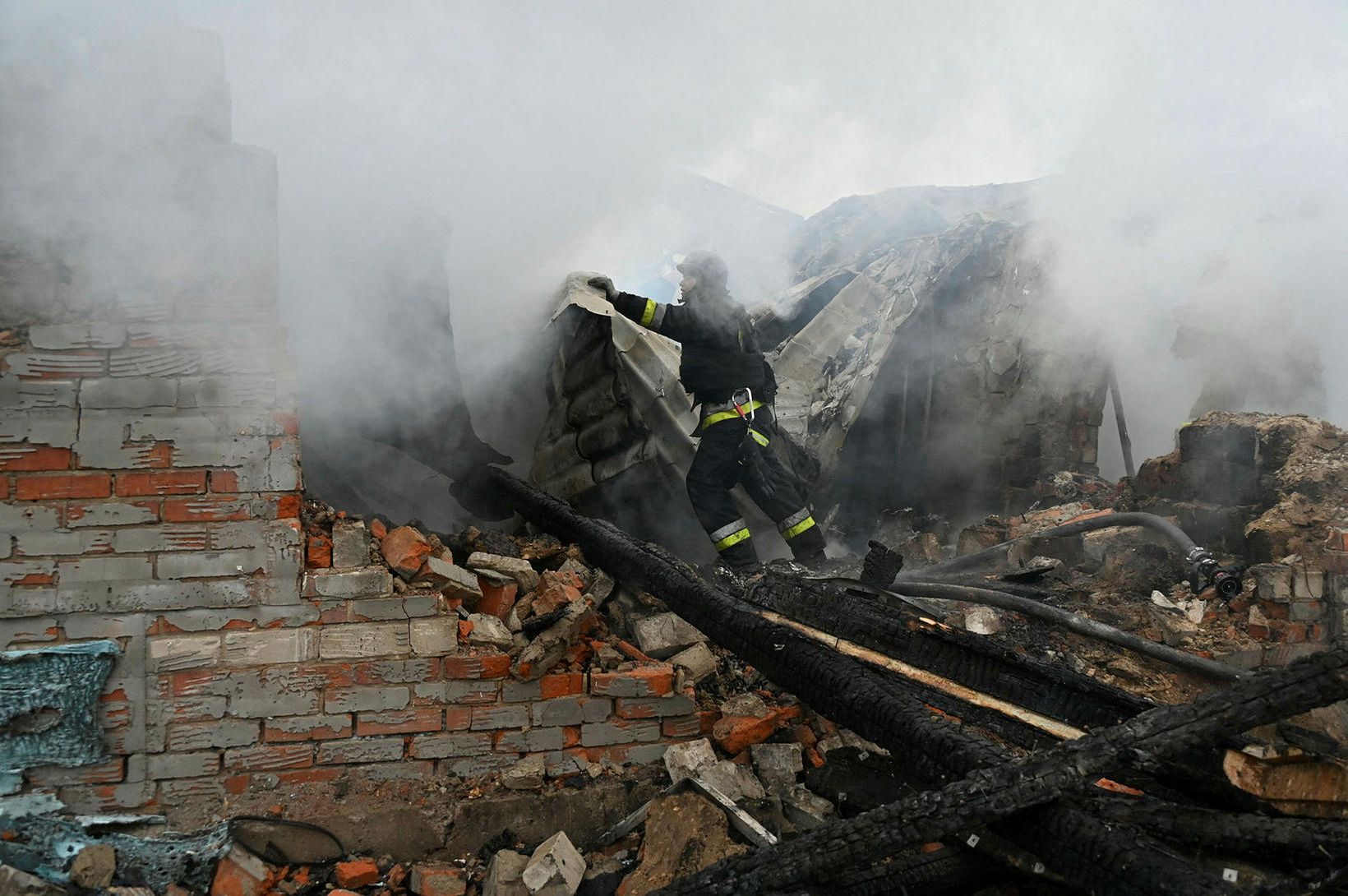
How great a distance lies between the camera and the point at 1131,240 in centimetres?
770

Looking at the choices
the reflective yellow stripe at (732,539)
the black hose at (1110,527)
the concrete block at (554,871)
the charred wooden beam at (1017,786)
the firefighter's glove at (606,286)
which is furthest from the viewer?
the reflective yellow stripe at (732,539)

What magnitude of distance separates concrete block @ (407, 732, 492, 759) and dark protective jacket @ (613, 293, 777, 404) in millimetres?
3004

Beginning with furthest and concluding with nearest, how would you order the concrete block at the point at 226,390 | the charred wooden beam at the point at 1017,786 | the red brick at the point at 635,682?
1. the red brick at the point at 635,682
2. the concrete block at the point at 226,390
3. the charred wooden beam at the point at 1017,786

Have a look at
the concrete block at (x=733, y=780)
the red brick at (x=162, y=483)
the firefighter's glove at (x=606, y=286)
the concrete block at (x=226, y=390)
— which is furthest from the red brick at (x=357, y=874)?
the firefighter's glove at (x=606, y=286)

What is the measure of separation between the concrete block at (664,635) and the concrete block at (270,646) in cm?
124

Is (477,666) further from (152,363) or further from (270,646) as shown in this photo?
(152,363)

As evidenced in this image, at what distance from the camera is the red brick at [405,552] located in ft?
10.0

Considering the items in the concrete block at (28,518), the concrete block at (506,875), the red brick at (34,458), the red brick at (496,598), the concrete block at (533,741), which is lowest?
the concrete block at (506,875)

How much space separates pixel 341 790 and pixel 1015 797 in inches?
89.4

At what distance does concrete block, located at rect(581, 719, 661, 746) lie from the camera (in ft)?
10.3

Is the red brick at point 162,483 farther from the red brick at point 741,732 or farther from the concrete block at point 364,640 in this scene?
the red brick at point 741,732

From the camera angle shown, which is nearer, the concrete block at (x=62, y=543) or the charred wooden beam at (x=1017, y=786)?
the charred wooden beam at (x=1017, y=786)

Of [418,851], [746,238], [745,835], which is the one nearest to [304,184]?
[418,851]

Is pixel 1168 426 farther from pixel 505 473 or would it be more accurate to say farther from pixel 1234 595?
pixel 505 473
